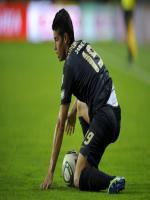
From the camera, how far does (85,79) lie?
8.43 metres

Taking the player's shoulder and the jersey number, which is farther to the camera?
the jersey number

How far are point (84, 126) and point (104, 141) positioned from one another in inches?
21.9

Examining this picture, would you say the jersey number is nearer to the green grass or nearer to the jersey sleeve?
the jersey sleeve

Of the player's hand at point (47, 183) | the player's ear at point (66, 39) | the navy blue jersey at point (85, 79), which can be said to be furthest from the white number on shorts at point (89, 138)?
the player's ear at point (66, 39)

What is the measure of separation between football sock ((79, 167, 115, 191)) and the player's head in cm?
130

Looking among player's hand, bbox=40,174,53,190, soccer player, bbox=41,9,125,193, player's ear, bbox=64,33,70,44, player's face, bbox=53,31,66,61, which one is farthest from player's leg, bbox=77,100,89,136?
player's hand, bbox=40,174,53,190

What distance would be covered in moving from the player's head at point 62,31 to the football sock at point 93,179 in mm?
1297

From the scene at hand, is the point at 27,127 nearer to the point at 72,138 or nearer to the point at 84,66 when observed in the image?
the point at 72,138

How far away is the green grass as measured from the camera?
8715mm

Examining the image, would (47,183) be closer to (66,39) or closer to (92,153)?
(92,153)

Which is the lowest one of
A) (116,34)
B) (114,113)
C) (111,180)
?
(116,34)

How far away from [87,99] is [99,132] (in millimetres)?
403

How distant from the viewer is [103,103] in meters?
8.48

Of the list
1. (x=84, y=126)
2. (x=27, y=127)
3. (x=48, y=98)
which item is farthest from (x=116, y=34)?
(x=84, y=126)
